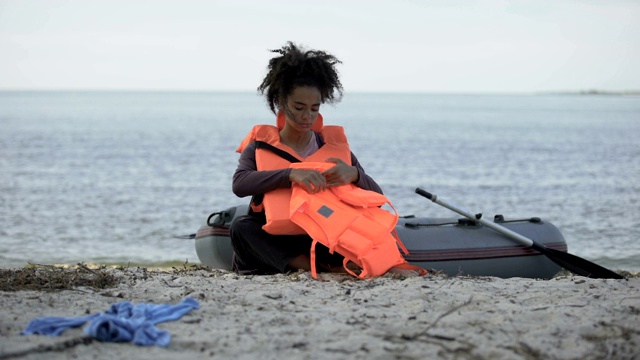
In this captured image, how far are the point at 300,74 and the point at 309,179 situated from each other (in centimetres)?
70

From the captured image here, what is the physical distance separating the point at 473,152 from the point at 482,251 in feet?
62.9

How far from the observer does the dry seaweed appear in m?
4.17

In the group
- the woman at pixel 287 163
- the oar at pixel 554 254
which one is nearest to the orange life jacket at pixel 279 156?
the woman at pixel 287 163

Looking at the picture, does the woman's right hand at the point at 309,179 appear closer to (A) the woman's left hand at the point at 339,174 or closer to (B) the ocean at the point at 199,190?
(A) the woman's left hand at the point at 339,174

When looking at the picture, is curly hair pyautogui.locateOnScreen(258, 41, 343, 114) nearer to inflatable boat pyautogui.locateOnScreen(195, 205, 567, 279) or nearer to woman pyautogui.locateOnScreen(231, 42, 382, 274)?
woman pyautogui.locateOnScreen(231, 42, 382, 274)

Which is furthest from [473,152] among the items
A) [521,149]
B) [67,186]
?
[67,186]

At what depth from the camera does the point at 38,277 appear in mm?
4387

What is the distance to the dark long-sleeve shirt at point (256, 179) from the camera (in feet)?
15.9

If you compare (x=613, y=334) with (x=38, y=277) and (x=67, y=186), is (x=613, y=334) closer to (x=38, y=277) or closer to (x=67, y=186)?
(x=38, y=277)

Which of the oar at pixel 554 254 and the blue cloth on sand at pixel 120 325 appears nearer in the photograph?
the blue cloth on sand at pixel 120 325

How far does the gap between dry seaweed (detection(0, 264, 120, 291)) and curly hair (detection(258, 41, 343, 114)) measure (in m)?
1.54

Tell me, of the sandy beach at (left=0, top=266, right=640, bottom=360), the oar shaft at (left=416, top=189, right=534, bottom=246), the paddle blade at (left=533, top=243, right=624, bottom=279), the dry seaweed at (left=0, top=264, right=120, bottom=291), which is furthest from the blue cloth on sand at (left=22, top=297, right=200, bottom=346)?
the paddle blade at (left=533, top=243, right=624, bottom=279)

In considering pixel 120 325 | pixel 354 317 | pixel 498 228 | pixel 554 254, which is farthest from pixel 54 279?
pixel 554 254

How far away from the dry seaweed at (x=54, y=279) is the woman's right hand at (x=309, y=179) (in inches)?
46.6
